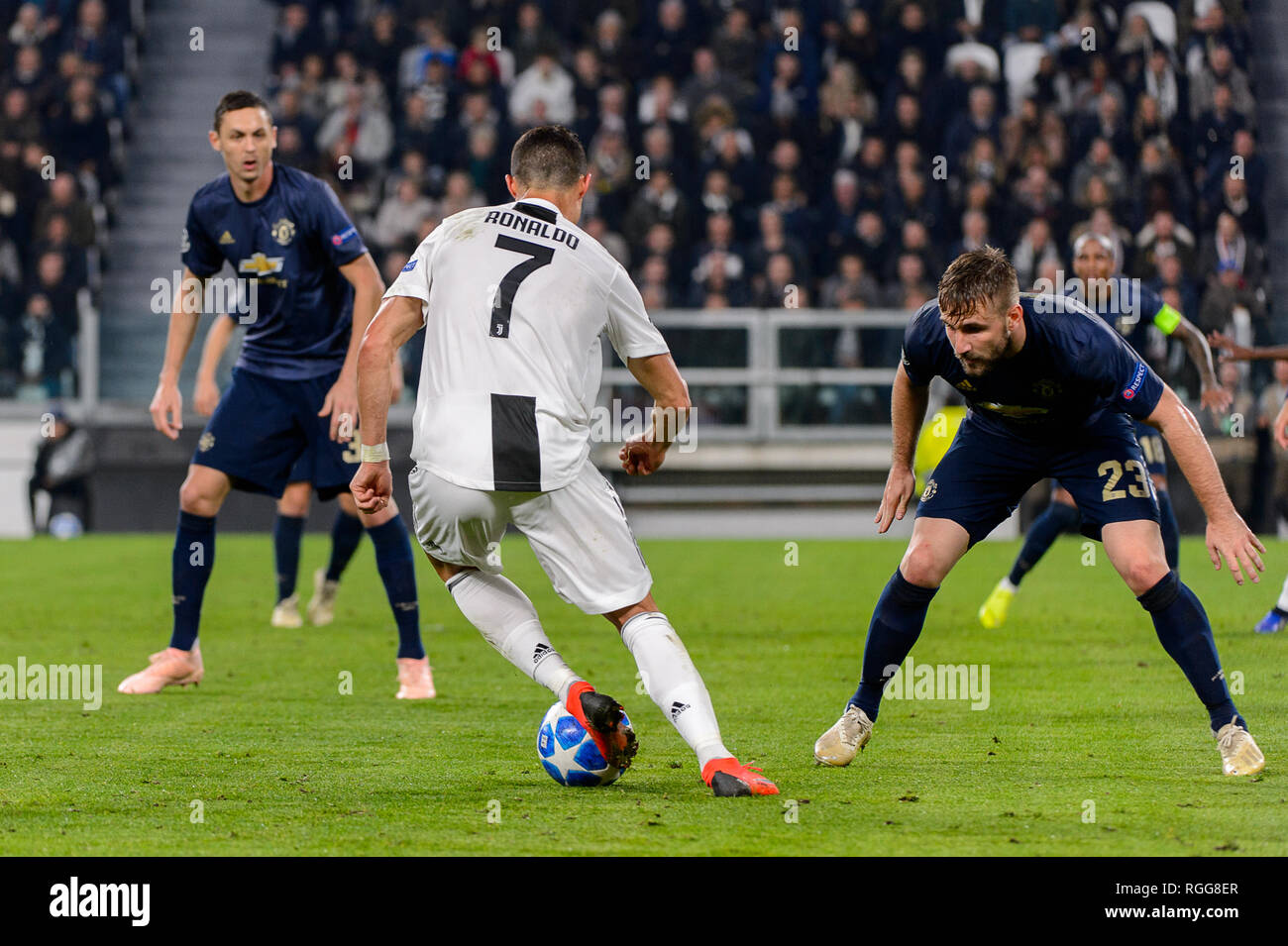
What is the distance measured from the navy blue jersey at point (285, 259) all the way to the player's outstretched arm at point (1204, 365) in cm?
379

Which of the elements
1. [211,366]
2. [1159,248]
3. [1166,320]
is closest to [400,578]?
[211,366]

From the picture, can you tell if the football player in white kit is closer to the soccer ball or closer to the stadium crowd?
the soccer ball

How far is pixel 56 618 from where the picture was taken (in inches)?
415

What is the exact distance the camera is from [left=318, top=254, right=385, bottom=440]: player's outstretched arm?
7285 mm

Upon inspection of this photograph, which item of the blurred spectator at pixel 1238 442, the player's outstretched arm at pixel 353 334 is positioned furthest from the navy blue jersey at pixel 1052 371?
the blurred spectator at pixel 1238 442

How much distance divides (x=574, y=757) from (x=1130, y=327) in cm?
464

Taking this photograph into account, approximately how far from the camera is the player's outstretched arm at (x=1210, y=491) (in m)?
5.19

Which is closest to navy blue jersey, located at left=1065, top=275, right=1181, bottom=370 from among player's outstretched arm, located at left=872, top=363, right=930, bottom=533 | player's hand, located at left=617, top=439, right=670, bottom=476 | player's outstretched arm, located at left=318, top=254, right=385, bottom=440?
player's outstretched arm, located at left=872, top=363, right=930, bottom=533

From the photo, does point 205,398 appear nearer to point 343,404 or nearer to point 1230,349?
point 343,404

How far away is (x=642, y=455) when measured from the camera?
531cm

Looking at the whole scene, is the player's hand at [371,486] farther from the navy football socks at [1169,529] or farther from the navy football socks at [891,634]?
the navy football socks at [1169,529]
